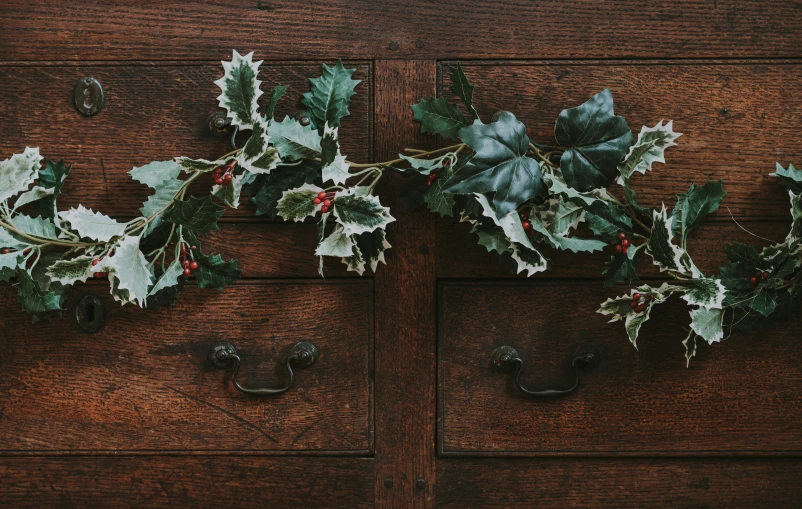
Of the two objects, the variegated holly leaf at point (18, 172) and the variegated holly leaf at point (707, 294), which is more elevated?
the variegated holly leaf at point (18, 172)

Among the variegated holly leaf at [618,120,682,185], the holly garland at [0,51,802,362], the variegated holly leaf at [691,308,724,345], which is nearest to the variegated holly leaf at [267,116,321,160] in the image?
the holly garland at [0,51,802,362]

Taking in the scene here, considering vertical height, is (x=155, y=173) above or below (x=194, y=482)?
above

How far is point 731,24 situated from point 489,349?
0.47 metres

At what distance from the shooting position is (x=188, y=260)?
2.37 ft

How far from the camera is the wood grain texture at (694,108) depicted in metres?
0.77

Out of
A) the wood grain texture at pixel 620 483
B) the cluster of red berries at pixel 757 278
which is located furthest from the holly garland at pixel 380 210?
the wood grain texture at pixel 620 483

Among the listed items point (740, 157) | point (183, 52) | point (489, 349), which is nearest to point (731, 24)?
point (740, 157)

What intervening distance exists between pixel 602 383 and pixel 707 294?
0.16 metres

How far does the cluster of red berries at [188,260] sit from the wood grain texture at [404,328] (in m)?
0.21

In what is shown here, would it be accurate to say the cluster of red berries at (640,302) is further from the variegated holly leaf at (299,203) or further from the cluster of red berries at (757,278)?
the variegated holly leaf at (299,203)

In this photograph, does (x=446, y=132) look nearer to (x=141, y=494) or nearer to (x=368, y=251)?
(x=368, y=251)

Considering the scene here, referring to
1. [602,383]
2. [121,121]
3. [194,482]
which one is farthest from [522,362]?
[121,121]

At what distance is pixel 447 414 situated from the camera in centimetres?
78

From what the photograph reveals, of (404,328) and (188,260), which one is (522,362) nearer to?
(404,328)
